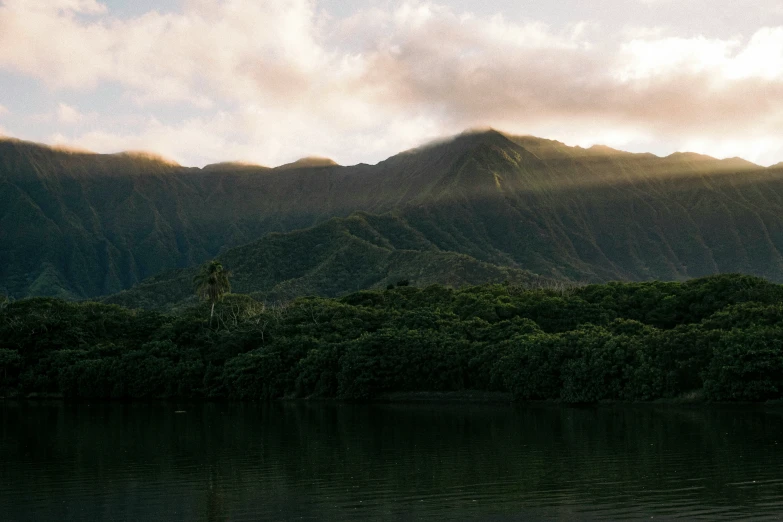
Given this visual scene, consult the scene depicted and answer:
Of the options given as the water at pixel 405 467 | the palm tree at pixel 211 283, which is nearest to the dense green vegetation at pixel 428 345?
the palm tree at pixel 211 283

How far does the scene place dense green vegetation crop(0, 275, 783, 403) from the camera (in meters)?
90.6

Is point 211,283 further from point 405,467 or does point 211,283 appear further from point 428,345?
point 405,467

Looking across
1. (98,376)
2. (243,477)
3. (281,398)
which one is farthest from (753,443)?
(98,376)

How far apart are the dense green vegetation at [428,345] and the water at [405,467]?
758cm

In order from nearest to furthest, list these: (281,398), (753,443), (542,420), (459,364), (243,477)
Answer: (243,477) → (753,443) → (542,420) → (459,364) → (281,398)

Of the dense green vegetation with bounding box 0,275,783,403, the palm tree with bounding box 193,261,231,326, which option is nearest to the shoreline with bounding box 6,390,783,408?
the dense green vegetation with bounding box 0,275,783,403

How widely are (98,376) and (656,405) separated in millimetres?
69355

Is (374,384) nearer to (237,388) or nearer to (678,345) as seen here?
(237,388)

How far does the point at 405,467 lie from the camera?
163 ft

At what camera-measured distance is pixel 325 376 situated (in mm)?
109125

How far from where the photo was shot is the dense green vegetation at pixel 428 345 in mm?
90625

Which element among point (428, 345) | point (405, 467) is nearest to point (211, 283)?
point (428, 345)

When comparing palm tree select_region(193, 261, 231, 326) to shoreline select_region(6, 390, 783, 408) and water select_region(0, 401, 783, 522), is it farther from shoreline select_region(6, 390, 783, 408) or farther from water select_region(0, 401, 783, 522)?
water select_region(0, 401, 783, 522)

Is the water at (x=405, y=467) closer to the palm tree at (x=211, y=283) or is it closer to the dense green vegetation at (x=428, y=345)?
the dense green vegetation at (x=428, y=345)
